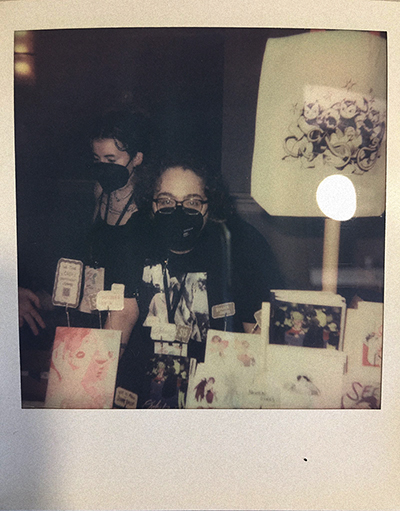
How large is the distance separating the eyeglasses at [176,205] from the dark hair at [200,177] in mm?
23

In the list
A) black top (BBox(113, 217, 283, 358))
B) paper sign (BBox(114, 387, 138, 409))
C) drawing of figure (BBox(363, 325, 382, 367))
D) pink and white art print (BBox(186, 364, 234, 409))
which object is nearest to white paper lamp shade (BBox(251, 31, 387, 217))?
black top (BBox(113, 217, 283, 358))

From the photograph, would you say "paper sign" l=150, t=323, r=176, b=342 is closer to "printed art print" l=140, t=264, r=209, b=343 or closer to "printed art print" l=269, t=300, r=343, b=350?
"printed art print" l=140, t=264, r=209, b=343

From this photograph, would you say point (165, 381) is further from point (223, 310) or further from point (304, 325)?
point (304, 325)

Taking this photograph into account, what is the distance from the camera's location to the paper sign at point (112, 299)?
90 cm

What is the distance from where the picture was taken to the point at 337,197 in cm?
90

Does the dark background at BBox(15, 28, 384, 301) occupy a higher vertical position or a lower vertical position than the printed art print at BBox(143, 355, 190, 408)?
higher

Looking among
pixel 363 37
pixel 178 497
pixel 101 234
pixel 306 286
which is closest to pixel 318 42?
pixel 363 37

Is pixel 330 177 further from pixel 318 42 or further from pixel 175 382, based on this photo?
pixel 175 382

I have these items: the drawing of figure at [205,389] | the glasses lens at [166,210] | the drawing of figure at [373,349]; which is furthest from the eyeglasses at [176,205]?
the drawing of figure at [373,349]

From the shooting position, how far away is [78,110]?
0.89m
